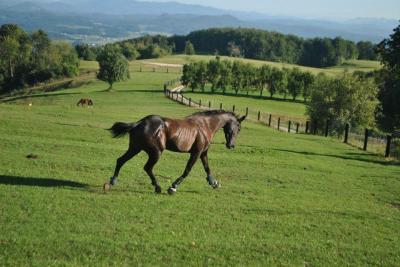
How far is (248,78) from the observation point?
94188 millimetres

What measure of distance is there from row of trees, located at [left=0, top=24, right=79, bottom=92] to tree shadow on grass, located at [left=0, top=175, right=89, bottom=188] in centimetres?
10838

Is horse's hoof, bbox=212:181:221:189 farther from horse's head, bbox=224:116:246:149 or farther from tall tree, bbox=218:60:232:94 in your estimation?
tall tree, bbox=218:60:232:94

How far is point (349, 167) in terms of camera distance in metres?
21.5

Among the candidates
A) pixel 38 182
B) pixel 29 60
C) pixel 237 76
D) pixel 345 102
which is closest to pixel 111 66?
pixel 237 76

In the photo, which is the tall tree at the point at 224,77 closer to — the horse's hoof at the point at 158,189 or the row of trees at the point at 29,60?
the row of trees at the point at 29,60

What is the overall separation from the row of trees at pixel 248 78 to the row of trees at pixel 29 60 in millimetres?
42998

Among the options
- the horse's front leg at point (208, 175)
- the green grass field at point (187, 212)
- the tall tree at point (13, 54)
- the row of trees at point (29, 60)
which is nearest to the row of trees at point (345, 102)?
the green grass field at point (187, 212)

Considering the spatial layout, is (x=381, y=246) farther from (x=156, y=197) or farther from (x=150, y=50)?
(x=150, y=50)

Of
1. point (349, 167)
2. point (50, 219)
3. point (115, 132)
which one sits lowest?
point (349, 167)

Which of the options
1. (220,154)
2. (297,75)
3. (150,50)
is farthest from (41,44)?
(220,154)

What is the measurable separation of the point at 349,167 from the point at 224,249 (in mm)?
14012

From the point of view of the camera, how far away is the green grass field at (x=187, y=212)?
8.62 metres

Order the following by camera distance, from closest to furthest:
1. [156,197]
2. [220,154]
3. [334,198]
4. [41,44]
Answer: [156,197], [334,198], [220,154], [41,44]

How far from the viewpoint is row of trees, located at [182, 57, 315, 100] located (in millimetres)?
89938
